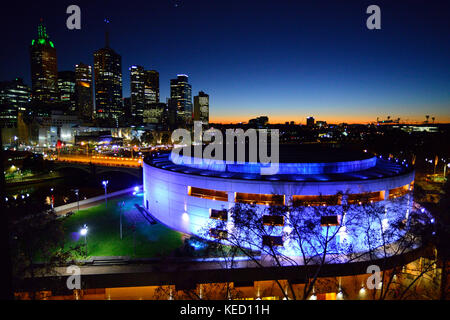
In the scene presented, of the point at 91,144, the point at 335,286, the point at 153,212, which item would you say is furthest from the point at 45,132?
the point at 335,286

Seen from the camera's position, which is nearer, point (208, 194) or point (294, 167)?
point (208, 194)

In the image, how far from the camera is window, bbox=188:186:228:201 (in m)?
28.3

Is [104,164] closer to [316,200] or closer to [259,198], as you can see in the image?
[259,198]

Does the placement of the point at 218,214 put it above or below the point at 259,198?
below

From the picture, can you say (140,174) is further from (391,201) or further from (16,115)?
(16,115)

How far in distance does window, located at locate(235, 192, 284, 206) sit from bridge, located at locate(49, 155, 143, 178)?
5545 cm

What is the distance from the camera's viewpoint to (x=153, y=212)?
36.2 meters

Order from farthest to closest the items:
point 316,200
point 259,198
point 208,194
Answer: point 208,194, point 259,198, point 316,200

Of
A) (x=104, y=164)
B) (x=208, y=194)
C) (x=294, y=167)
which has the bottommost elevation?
(x=104, y=164)

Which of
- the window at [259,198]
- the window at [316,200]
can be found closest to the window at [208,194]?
the window at [259,198]

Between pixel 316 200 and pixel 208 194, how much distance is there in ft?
37.1

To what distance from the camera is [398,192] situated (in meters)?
29.5

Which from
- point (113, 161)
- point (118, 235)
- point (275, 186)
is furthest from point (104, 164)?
point (275, 186)
